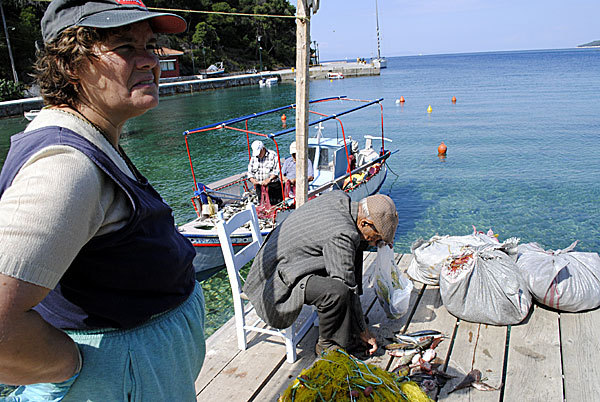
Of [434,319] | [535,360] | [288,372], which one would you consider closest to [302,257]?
[288,372]

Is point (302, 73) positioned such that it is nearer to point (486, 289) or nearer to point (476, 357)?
point (486, 289)

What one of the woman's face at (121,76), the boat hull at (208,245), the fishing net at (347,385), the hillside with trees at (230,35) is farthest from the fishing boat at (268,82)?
the woman's face at (121,76)

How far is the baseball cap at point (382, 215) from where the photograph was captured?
2.80 meters

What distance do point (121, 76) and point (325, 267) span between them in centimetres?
204

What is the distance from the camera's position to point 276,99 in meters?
40.3

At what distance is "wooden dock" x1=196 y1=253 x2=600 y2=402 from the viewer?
2652 mm

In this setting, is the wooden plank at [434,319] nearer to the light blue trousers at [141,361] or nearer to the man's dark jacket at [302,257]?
the man's dark jacket at [302,257]

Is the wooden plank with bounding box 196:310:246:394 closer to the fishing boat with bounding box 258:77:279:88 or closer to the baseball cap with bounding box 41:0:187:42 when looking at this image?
the baseball cap with bounding box 41:0:187:42

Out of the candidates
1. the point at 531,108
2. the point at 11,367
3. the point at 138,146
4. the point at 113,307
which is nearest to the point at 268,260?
the point at 113,307

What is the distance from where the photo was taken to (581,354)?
9.61ft

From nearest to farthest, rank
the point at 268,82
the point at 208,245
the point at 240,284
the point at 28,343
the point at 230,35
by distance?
1. the point at 28,343
2. the point at 240,284
3. the point at 208,245
4. the point at 268,82
5. the point at 230,35

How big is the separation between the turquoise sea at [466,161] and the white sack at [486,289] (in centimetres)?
388

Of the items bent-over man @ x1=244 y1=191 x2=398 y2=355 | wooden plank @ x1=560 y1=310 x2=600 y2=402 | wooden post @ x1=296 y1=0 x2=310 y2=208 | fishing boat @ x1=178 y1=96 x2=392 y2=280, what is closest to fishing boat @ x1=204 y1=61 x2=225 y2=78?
fishing boat @ x1=178 y1=96 x2=392 y2=280

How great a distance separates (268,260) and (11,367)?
2.18 m
